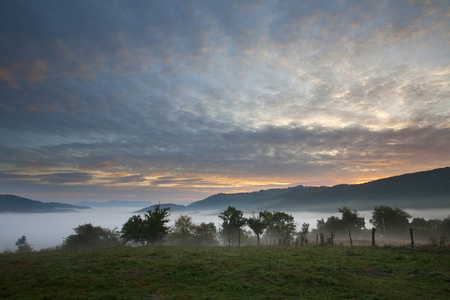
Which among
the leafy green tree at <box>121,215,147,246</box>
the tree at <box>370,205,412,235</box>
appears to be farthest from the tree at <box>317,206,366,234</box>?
the leafy green tree at <box>121,215,147,246</box>

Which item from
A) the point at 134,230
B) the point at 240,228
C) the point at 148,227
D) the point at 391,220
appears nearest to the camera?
the point at 148,227

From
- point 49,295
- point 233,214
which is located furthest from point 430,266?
point 233,214

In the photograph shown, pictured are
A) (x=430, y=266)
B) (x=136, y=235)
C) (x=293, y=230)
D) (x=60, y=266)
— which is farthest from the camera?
(x=293, y=230)

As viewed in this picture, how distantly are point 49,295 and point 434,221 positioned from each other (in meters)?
132

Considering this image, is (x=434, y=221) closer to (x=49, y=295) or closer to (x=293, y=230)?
(x=293, y=230)

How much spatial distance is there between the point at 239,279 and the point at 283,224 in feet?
254

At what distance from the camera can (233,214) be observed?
60.3m

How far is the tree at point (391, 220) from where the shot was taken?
8581 cm

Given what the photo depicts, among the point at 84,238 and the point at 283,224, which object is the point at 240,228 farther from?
the point at 84,238

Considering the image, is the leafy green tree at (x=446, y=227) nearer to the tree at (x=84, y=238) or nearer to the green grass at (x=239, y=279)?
the green grass at (x=239, y=279)

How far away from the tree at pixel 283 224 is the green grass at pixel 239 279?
216 ft

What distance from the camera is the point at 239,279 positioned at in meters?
17.8

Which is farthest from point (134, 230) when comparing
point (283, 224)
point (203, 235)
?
point (283, 224)

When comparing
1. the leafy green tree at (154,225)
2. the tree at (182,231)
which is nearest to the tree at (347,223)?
the tree at (182,231)
